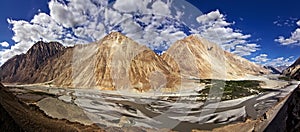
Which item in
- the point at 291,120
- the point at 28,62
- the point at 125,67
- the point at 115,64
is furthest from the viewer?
the point at 28,62

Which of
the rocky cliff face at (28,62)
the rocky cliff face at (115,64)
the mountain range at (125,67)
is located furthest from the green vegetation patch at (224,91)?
the rocky cliff face at (28,62)

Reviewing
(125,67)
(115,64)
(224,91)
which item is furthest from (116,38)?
(224,91)

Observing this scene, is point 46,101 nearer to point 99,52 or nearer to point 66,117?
point 66,117

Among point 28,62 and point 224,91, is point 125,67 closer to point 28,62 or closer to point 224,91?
point 224,91

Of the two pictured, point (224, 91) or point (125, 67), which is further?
point (224, 91)

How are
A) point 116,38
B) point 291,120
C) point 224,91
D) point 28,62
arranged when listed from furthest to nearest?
1. point 28,62
2. point 116,38
3. point 224,91
4. point 291,120

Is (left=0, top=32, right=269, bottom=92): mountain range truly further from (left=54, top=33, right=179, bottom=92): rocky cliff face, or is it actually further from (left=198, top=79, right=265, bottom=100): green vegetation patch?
(left=198, top=79, right=265, bottom=100): green vegetation patch

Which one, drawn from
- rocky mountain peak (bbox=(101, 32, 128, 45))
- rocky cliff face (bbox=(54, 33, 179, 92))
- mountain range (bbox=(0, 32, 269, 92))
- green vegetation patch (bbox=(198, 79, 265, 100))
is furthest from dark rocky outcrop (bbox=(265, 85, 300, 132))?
rocky mountain peak (bbox=(101, 32, 128, 45))

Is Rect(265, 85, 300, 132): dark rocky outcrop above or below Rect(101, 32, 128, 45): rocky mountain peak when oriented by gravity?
below
